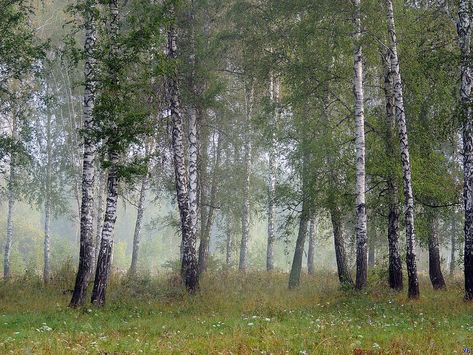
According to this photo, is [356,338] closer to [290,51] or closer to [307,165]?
[307,165]

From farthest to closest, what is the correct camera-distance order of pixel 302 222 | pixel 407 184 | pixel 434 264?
1. pixel 434 264
2. pixel 302 222
3. pixel 407 184

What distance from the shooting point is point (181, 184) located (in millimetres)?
16891

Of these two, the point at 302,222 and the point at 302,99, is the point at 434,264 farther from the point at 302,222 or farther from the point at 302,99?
the point at 302,99

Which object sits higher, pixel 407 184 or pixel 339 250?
pixel 407 184

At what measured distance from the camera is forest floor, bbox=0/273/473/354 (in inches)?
320

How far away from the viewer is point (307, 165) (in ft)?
59.4

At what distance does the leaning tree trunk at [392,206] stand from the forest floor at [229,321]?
61cm

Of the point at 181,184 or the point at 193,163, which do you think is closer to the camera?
the point at 181,184

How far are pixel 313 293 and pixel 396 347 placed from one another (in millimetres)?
9443

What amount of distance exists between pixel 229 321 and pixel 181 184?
21.3ft

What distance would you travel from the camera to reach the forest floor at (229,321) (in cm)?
812

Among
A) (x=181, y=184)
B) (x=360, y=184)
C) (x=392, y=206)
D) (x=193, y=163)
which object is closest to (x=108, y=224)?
(x=181, y=184)

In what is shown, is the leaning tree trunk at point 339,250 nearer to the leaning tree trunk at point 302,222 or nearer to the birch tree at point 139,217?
the leaning tree trunk at point 302,222

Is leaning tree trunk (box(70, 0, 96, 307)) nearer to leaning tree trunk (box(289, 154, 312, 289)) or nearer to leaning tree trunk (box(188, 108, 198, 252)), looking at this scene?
leaning tree trunk (box(188, 108, 198, 252))
